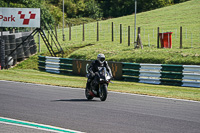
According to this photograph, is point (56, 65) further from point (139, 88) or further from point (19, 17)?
point (139, 88)

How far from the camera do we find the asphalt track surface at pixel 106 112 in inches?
350

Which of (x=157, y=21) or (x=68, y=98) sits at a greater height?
(x=157, y=21)

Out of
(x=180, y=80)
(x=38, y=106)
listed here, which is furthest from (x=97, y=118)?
(x=180, y=80)

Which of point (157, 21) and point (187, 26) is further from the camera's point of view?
point (157, 21)

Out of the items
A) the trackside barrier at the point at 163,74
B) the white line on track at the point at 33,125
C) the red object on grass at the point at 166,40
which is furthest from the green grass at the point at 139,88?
the red object on grass at the point at 166,40

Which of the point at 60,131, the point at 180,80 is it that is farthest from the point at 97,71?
the point at 180,80

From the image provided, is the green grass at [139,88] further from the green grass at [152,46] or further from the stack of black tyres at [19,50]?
the stack of black tyres at [19,50]

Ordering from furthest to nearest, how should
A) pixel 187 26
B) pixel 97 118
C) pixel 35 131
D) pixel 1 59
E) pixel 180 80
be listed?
pixel 187 26 < pixel 1 59 < pixel 180 80 < pixel 97 118 < pixel 35 131

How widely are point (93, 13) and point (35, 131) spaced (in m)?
86.6

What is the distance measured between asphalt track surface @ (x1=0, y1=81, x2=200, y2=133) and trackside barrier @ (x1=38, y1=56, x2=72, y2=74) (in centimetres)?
1304

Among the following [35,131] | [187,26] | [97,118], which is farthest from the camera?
[187,26]

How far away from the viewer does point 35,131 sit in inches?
329

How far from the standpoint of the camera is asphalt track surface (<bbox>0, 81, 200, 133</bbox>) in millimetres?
8883

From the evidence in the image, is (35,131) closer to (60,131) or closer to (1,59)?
(60,131)
